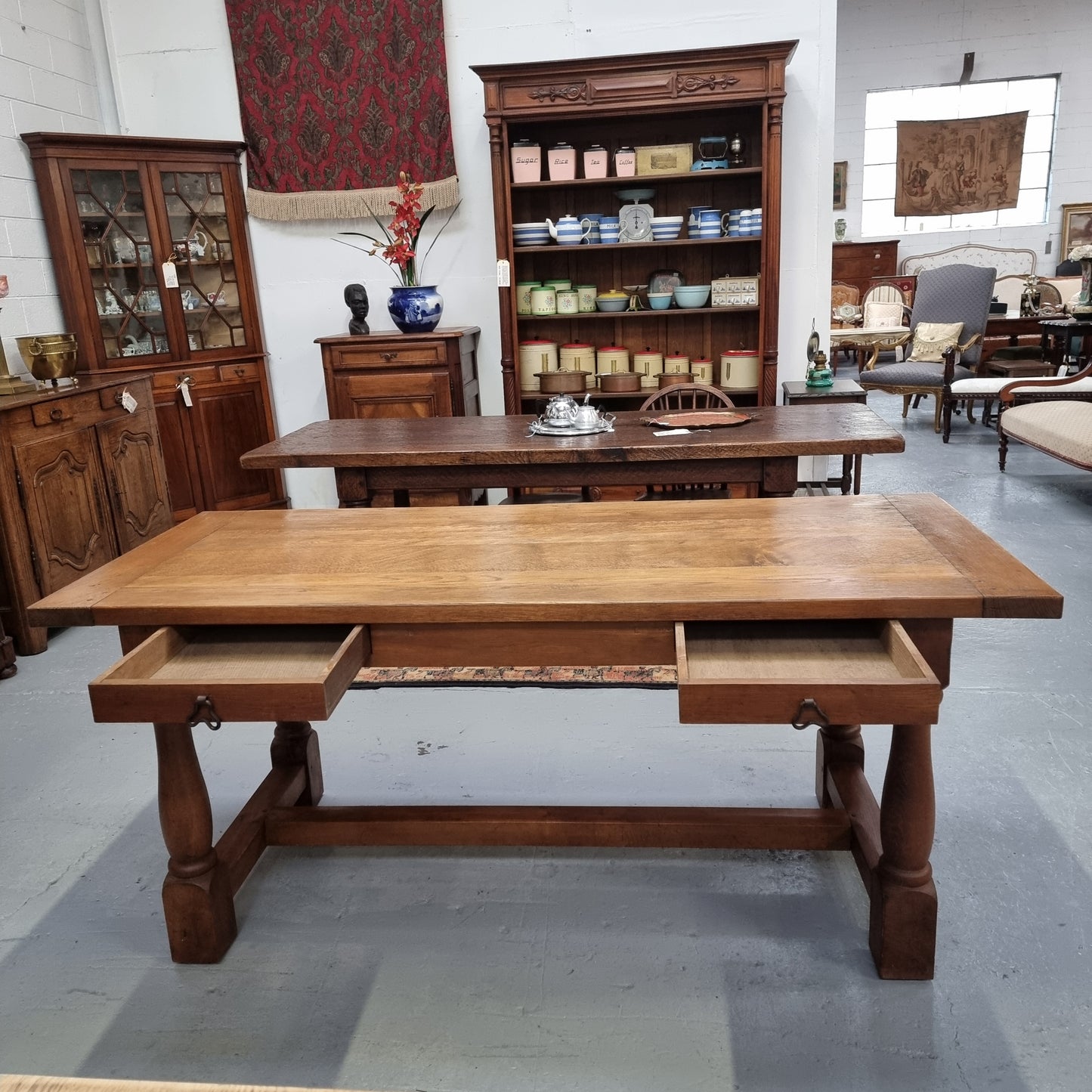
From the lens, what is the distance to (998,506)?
451cm

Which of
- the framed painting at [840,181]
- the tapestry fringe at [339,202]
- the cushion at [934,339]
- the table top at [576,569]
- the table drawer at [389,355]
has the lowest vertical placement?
the cushion at [934,339]

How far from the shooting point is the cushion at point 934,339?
22.6 ft

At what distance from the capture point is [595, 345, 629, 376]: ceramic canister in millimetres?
4551

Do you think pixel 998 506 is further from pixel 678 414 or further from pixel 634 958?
pixel 634 958

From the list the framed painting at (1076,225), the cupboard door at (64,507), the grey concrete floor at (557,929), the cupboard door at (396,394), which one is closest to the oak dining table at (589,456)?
the grey concrete floor at (557,929)

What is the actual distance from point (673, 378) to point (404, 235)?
4.68 feet

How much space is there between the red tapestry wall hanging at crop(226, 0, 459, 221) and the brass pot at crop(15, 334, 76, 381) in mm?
1455

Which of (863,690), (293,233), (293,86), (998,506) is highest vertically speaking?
(293,86)

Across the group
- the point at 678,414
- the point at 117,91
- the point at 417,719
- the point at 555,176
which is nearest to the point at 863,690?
the point at 417,719

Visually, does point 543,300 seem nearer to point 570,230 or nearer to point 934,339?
point 570,230

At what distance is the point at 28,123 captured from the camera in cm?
398

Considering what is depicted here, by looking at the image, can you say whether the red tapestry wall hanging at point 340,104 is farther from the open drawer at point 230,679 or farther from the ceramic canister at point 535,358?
the open drawer at point 230,679

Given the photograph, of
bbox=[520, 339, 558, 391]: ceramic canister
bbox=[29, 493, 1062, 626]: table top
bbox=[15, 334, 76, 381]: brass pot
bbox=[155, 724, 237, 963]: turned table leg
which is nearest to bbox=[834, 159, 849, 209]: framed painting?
bbox=[520, 339, 558, 391]: ceramic canister

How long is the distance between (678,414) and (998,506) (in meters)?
2.21
